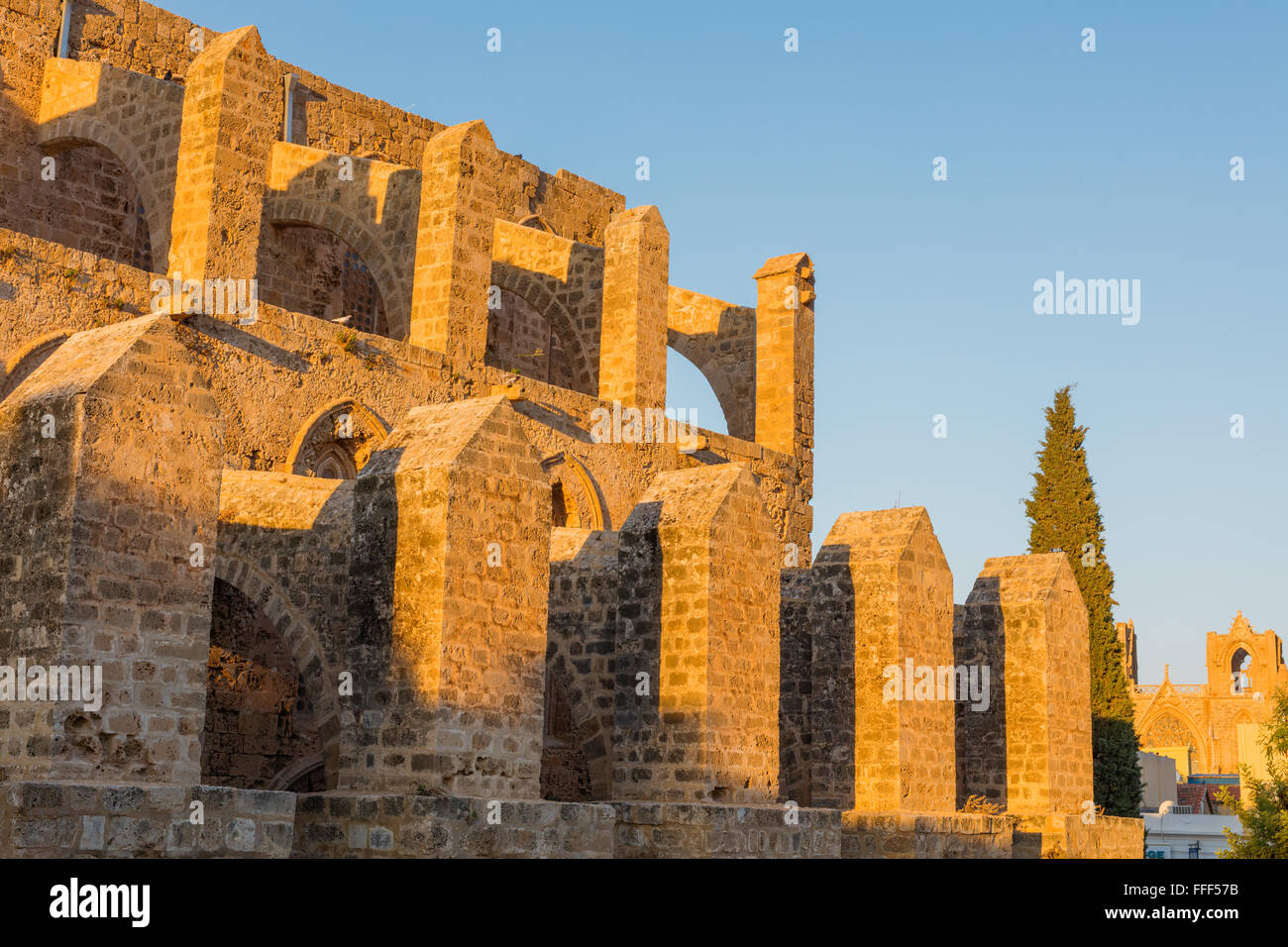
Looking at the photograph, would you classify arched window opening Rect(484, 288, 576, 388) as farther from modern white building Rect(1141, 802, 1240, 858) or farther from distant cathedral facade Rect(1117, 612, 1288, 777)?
distant cathedral facade Rect(1117, 612, 1288, 777)

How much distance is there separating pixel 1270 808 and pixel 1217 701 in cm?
5441

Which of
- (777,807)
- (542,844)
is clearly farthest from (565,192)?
(542,844)

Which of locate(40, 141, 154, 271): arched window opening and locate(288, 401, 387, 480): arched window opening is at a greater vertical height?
locate(40, 141, 154, 271): arched window opening

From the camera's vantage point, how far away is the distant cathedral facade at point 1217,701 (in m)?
67.2

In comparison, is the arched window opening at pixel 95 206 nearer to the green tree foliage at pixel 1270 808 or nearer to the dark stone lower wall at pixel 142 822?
the dark stone lower wall at pixel 142 822

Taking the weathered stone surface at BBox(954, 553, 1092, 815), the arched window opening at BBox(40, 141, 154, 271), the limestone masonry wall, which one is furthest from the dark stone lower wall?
the arched window opening at BBox(40, 141, 154, 271)

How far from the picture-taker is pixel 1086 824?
17.4m

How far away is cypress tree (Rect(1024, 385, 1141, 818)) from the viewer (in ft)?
73.9

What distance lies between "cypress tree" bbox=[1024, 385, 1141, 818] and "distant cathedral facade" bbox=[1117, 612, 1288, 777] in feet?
146

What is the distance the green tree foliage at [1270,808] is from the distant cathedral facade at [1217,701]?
50323 mm

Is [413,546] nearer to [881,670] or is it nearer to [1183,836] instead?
[881,670]

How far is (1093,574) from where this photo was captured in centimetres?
2378
